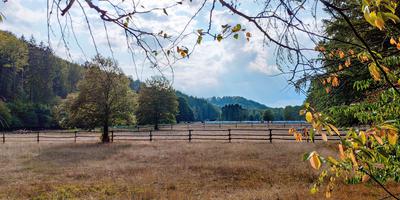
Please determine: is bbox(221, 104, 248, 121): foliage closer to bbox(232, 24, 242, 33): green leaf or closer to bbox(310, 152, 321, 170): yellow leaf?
bbox(232, 24, 242, 33): green leaf

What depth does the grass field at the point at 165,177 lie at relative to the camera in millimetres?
11594

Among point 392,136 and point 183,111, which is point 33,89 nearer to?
point 183,111

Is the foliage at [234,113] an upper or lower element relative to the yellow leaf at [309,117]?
upper

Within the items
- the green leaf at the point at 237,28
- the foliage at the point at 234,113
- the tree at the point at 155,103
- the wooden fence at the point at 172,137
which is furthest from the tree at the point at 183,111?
the green leaf at the point at 237,28

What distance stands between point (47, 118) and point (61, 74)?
32111mm

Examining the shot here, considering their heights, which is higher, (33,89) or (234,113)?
(33,89)

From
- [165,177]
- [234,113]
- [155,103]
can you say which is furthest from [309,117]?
[234,113]

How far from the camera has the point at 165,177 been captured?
14906 millimetres

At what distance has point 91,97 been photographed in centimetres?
3216

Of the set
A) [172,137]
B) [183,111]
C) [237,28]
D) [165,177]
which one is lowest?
[165,177]

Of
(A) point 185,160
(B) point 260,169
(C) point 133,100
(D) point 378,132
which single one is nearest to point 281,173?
(B) point 260,169

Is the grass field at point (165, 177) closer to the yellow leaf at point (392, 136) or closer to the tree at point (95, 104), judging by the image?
the yellow leaf at point (392, 136)

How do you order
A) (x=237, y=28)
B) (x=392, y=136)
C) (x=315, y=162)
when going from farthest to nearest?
1. (x=237, y=28)
2. (x=392, y=136)
3. (x=315, y=162)

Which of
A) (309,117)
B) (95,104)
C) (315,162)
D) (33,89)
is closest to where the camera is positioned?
(315,162)
